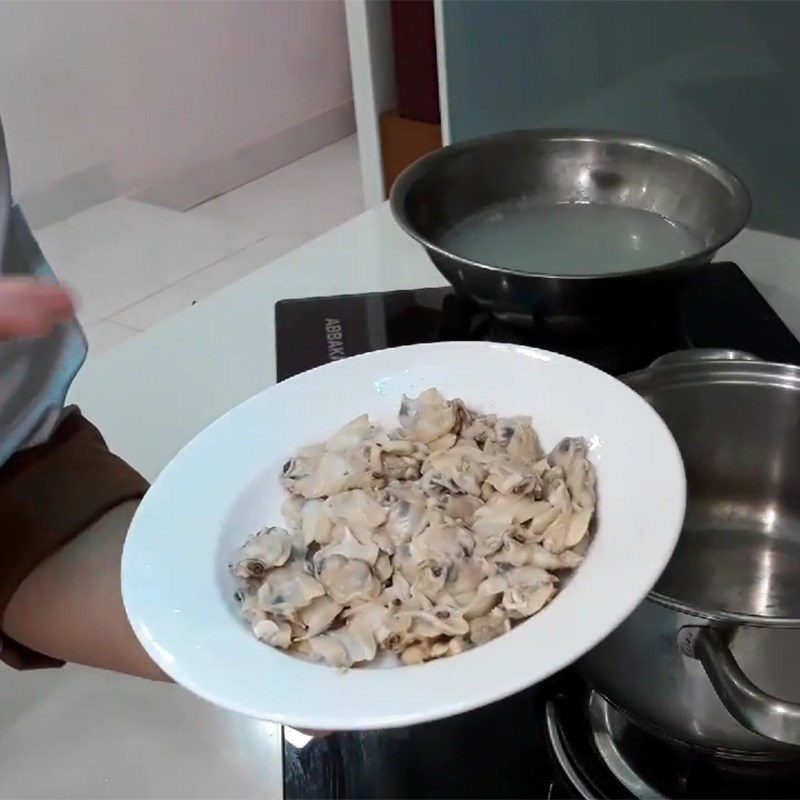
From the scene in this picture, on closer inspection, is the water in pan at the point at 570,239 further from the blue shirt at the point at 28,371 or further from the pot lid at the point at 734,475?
the blue shirt at the point at 28,371

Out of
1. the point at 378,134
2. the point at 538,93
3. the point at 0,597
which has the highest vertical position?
the point at 538,93

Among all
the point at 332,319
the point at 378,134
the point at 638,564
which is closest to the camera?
the point at 638,564

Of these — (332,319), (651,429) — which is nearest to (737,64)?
(332,319)

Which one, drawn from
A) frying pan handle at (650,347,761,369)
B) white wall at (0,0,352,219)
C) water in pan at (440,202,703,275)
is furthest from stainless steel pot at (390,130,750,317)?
white wall at (0,0,352,219)

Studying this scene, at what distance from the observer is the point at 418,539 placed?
0.44m

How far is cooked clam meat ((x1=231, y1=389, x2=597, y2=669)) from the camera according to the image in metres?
0.40

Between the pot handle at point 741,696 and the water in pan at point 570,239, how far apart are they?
0.41m

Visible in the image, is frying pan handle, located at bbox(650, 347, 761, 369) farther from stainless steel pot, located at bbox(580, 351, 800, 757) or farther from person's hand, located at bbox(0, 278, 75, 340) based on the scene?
person's hand, located at bbox(0, 278, 75, 340)

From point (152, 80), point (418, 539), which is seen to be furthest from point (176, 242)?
point (418, 539)

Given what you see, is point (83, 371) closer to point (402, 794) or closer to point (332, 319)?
point (332, 319)

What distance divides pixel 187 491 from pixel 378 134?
1.43 metres

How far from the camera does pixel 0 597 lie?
63 centimetres

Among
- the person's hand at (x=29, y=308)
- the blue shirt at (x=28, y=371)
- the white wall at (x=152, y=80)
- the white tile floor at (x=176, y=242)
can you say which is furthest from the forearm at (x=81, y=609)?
the white wall at (x=152, y=80)

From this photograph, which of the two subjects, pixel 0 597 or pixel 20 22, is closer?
pixel 0 597
